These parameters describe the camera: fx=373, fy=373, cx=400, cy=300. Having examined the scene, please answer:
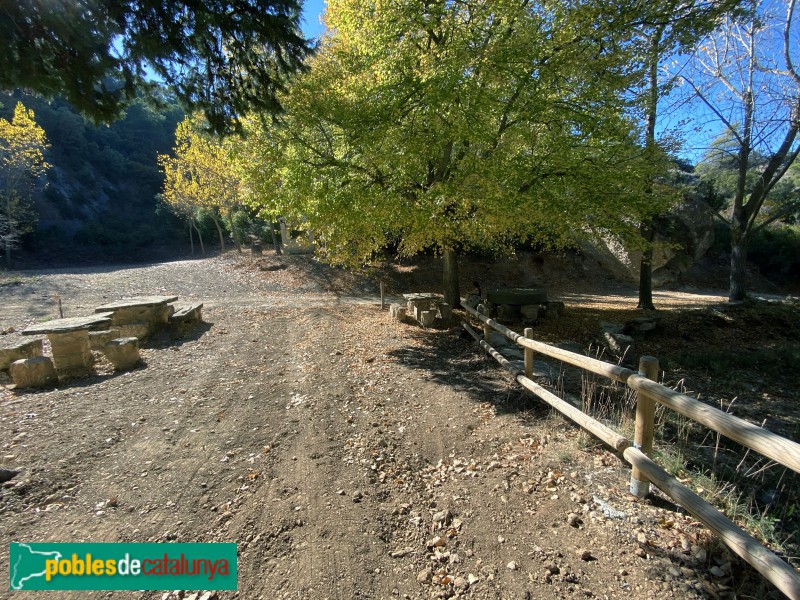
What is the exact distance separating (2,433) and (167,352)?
3.14 metres

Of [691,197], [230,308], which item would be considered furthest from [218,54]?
[691,197]

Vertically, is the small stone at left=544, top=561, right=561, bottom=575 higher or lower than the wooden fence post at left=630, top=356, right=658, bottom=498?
lower

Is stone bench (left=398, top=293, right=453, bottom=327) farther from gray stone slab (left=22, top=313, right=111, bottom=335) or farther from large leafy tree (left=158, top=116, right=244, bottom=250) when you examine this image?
large leafy tree (left=158, top=116, right=244, bottom=250)

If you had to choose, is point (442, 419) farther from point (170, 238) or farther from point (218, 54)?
point (170, 238)

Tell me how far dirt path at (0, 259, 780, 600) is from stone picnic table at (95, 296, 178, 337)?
2009 millimetres

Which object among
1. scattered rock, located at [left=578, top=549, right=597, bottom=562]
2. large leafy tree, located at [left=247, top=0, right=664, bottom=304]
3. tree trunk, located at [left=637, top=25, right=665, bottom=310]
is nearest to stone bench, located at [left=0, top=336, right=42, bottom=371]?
large leafy tree, located at [left=247, top=0, right=664, bottom=304]

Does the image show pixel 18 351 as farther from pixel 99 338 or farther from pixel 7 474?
pixel 7 474

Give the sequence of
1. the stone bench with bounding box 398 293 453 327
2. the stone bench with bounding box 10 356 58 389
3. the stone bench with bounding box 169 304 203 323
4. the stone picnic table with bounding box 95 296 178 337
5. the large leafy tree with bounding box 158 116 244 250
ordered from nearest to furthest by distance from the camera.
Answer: the stone bench with bounding box 10 356 58 389 → the stone picnic table with bounding box 95 296 178 337 → the stone bench with bounding box 169 304 203 323 → the stone bench with bounding box 398 293 453 327 → the large leafy tree with bounding box 158 116 244 250

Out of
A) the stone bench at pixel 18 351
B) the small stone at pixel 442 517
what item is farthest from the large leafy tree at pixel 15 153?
the small stone at pixel 442 517

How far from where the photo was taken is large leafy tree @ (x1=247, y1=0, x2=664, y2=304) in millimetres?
6516

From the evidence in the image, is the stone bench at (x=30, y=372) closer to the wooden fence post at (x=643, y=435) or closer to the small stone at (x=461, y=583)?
the small stone at (x=461, y=583)

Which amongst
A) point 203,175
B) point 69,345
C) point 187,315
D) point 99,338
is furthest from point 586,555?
point 203,175

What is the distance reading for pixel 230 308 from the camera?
38.4 ft

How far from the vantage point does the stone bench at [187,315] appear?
877 centimetres
